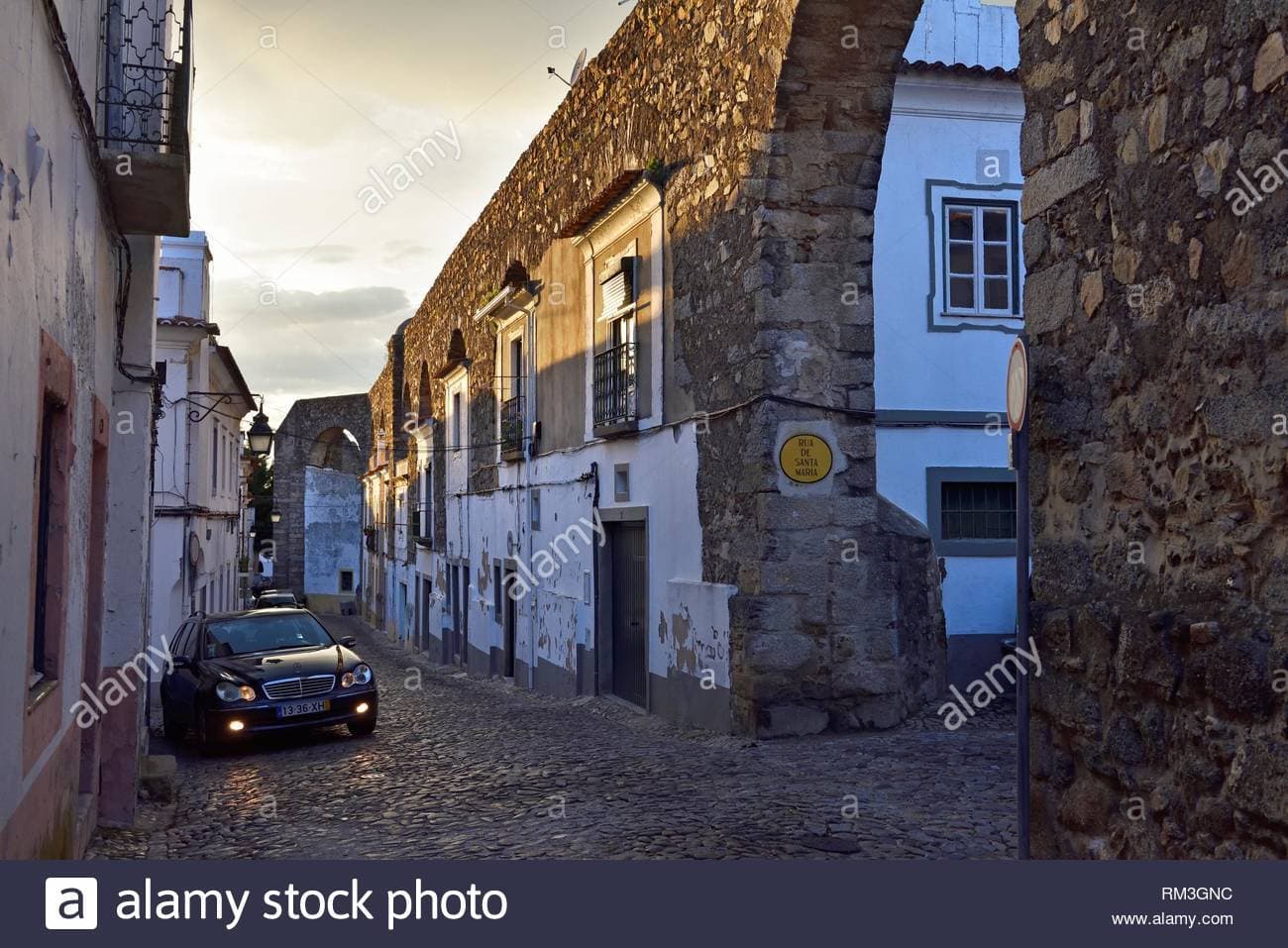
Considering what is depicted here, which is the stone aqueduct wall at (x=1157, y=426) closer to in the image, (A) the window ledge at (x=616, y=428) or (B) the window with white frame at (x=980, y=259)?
(A) the window ledge at (x=616, y=428)

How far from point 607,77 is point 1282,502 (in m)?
9.96

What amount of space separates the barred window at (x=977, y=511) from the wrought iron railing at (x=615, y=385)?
322 centimetres

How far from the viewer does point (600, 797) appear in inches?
279

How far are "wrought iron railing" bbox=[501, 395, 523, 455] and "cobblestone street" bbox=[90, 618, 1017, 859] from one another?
6.33 metres

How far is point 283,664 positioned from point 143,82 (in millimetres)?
5673

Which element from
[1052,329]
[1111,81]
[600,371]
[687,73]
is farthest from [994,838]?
[600,371]

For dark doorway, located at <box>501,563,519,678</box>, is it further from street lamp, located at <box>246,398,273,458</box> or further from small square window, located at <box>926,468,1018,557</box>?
small square window, located at <box>926,468,1018,557</box>

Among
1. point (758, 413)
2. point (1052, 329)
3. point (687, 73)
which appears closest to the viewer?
point (1052, 329)

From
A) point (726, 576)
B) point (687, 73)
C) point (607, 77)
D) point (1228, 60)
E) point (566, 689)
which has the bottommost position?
point (566, 689)

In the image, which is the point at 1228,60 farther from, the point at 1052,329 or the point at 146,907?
the point at 146,907

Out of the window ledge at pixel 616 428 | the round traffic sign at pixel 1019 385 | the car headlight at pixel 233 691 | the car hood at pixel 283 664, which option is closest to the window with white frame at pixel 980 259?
the window ledge at pixel 616 428

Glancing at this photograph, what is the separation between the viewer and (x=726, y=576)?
9.07 meters

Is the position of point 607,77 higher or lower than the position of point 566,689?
higher

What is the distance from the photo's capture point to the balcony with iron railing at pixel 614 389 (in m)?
11.4
